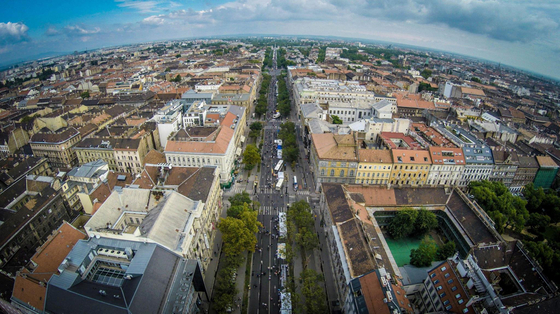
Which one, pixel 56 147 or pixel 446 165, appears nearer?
pixel 446 165

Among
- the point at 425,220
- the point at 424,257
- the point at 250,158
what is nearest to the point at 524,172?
the point at 425,220

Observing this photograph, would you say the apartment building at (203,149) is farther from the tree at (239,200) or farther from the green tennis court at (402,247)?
the green tennis court at (402,247)

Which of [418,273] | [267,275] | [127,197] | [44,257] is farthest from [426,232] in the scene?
[44,257]

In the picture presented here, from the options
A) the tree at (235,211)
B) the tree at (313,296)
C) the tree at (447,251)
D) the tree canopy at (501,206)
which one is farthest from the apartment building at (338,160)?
the tree at (313,296)

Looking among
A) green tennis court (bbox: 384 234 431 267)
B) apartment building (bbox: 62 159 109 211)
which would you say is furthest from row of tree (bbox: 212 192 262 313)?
apartment building (bbox: 62 159 109 211)

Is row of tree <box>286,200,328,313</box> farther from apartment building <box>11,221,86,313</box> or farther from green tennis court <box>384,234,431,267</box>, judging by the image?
apartment building <box>11,221,86,313</box>

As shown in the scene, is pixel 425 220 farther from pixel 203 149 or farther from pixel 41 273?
pixel 41 273

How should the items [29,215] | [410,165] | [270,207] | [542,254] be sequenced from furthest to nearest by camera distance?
[410,165] → [270,207] → [29,215] → [542,254]
